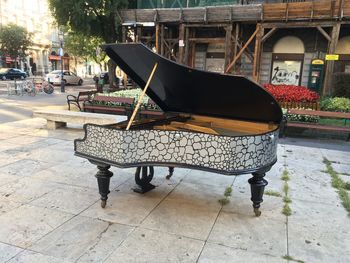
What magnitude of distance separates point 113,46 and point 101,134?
43.3 inches

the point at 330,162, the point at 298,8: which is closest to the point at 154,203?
the point at 330,162

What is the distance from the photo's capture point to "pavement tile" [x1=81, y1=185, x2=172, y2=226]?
12.4 feet

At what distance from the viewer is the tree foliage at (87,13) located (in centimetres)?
1667

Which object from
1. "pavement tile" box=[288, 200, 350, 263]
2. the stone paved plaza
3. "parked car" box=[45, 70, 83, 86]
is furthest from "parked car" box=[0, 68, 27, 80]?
Answer: "pavement tile" box=[288, 200, 350, 263]

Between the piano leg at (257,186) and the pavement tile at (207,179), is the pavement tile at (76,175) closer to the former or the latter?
the pavement tile at (207,179)

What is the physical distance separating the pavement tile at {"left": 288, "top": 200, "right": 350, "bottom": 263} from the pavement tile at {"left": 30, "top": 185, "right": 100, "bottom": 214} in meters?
2.62

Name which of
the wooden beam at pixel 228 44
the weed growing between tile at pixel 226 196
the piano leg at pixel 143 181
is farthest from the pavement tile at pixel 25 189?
the wooden beam at pixel 228 44

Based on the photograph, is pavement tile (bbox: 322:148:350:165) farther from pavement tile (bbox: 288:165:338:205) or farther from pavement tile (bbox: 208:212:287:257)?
pavement tile (bbox: 208:212:287:257)

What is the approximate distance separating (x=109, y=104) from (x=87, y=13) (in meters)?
8.79

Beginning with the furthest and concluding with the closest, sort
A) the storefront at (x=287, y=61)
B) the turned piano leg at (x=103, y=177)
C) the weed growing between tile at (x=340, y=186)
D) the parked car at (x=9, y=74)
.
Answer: the parked car at (x=9, y=74) → the storefront at (x=287, y=61) → the weed growing between tile at (x=340, y=186) → the turned piano leg at (x=103, y=177)

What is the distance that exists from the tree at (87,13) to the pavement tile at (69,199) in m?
14.0

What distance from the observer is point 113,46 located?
12.3ft

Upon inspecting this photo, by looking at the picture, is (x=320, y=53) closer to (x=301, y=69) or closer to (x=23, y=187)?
(x=301, y=69)

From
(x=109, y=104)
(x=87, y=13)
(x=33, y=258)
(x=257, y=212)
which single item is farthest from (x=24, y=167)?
(x=87, y=13)
